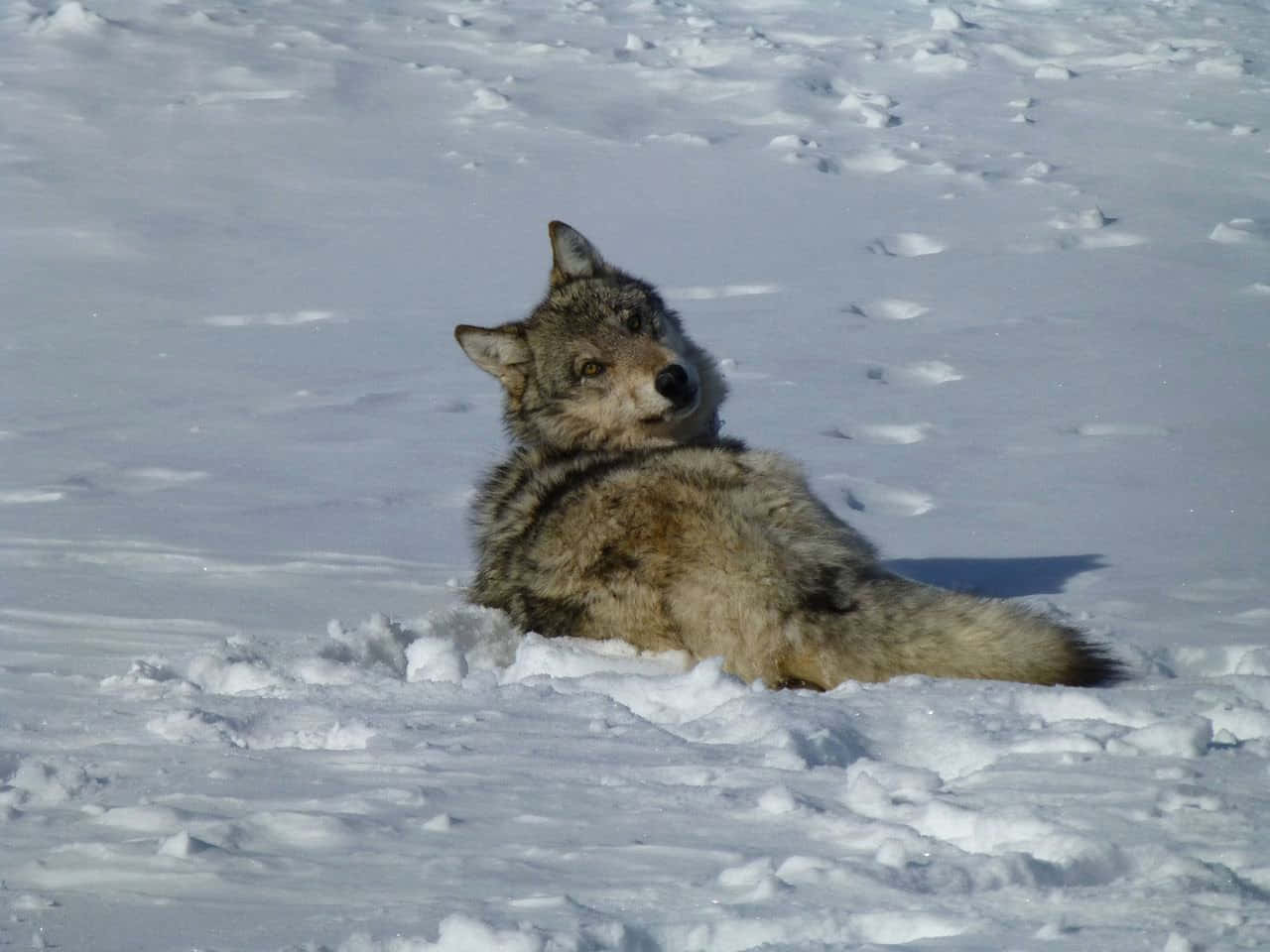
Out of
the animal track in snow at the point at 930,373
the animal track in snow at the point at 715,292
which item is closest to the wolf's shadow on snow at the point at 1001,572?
the animal track in snow at the point at 930,373

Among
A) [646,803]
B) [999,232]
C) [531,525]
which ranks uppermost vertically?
[999,232]

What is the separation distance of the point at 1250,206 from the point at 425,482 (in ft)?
24.0

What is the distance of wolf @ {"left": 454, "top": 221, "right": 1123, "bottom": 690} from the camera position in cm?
399

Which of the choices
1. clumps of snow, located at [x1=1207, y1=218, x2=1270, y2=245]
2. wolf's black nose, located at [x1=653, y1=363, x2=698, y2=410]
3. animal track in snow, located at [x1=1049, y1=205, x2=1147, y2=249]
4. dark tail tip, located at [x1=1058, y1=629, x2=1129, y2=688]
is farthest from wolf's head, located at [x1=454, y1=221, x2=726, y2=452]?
clumps of snow, located at [x1=1207, y1=218, x2=1270, y2=245]

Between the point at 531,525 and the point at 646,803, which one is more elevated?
the point at 531,525

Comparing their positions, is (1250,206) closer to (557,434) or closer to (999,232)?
(999,232)

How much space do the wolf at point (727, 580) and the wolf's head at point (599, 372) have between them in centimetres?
8

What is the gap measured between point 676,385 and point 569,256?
2.99 ft

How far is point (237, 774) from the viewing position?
321 centimetres

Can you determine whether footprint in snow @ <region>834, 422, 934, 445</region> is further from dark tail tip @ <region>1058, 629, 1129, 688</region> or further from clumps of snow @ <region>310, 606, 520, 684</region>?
dark tail tip @ <region>1058, 629, 1129, 688</region>

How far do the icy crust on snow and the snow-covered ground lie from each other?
1 cm

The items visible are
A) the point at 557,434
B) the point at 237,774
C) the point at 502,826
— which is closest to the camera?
the point at 502,826

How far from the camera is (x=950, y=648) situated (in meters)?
3.98

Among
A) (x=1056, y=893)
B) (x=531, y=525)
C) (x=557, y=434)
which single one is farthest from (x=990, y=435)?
(x=1056, y=893)
